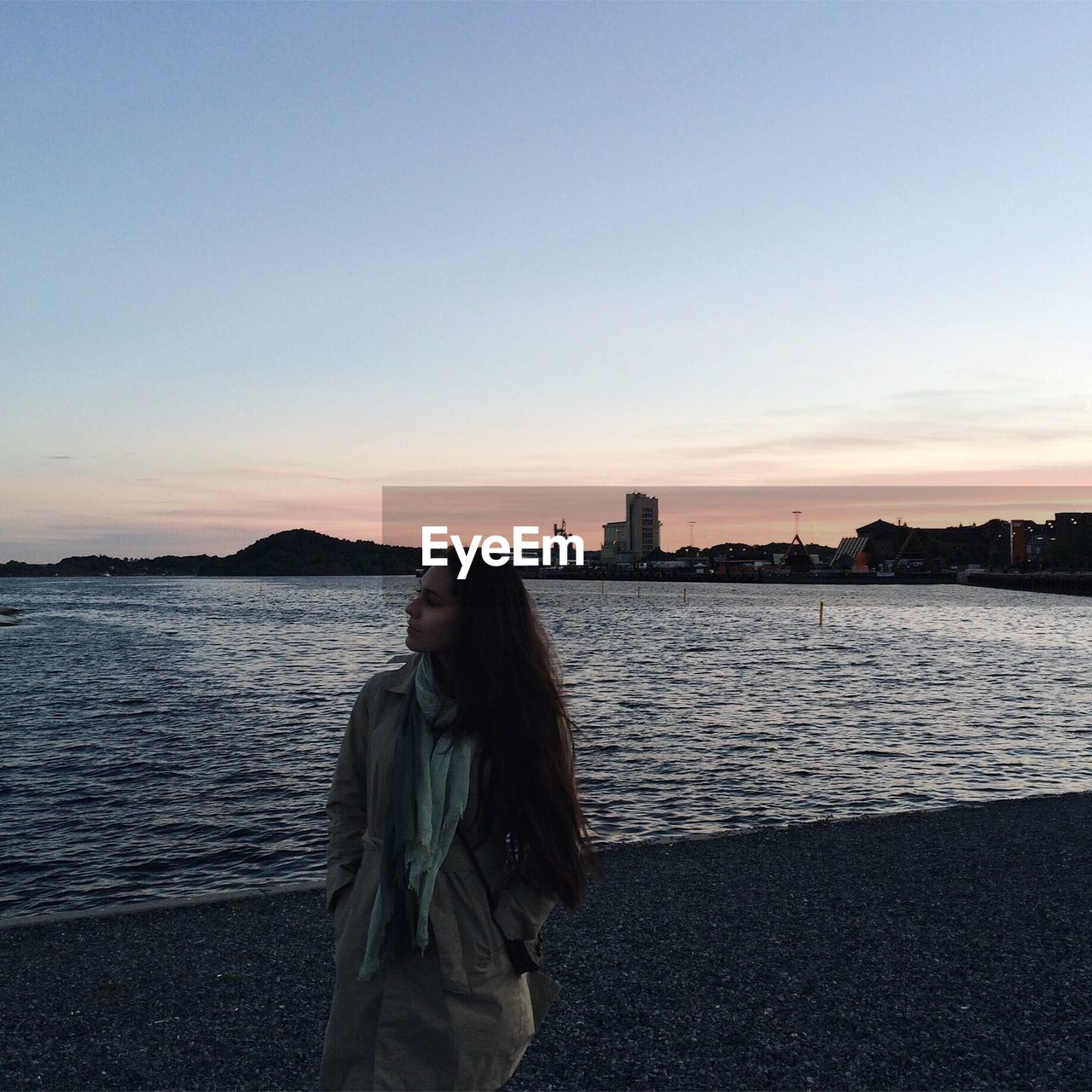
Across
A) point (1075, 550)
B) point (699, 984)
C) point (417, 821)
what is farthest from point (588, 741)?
point (1075, 550)

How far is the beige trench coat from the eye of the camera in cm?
283

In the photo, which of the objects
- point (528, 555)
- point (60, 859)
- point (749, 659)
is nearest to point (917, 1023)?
point (528, 555)

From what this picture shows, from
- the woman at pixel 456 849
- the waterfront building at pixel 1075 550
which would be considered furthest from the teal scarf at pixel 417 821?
the waterfront building at pixel 1075 550

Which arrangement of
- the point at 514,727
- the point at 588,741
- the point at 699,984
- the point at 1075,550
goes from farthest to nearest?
1. the point at 1075,550
2. the point at 588,741
3. the point at 699,984
4. the point at 514,727

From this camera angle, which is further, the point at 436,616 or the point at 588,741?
the point at 588,741

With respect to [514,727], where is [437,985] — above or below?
below

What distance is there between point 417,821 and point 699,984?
4.13 meters

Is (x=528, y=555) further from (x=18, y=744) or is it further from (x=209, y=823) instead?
(x=18, y=744)

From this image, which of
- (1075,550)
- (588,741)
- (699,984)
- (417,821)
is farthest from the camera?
(1075,550)

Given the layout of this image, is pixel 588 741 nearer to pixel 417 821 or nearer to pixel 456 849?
pixel 456 849

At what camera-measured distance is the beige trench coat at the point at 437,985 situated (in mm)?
2826

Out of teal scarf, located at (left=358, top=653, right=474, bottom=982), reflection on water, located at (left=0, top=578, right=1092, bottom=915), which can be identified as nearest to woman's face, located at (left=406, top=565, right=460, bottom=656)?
teal scarf, located at (left=358, top=653, right=474, bottom=982)

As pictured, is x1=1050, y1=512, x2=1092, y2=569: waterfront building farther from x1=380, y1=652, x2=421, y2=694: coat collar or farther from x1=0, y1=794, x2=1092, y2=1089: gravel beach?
x1=380, y1=652, x2=421, y2=694: coat collar

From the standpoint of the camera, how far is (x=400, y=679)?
9.91 ft
